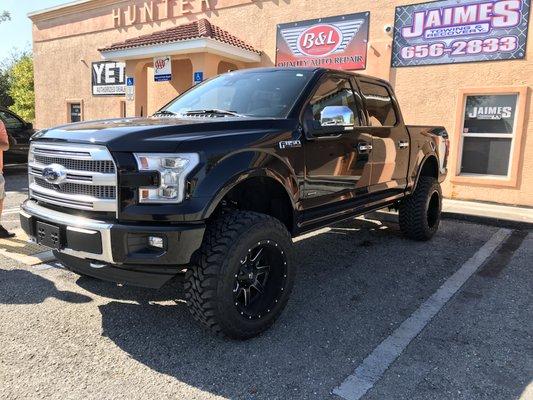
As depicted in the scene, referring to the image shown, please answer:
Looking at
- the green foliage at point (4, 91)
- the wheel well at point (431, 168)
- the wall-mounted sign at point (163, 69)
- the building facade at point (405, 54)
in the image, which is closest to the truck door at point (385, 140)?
the wheel well at point (431, 168)

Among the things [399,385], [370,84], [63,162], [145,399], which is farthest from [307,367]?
[370,84]

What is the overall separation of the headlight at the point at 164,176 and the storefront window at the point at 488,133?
25.8 ft

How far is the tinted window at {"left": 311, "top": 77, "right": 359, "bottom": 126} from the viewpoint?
3.94 metres

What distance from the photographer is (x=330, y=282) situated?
444 centimetres

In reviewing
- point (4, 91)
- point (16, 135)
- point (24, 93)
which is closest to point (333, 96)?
point (16, 135)

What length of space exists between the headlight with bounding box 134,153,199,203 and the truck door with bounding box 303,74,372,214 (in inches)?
48.8

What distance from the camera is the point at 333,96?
4.23m

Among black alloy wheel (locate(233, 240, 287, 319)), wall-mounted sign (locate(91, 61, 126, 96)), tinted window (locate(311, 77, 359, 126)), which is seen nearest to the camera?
black alloy wheel (locate(233, 240, 287, 319))

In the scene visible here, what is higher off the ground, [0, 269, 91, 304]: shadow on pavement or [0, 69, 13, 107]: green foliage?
[0, 69, 13, 107]: green foliage

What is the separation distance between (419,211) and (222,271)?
11.9 feet

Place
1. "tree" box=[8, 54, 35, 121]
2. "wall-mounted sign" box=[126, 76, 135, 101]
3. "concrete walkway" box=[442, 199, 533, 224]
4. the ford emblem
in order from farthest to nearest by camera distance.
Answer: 1. "tree" box=[8, 54, 35, 121]
2. "wall-mounted sign" box=[126, 76, 135, 101]
3. "concrete walkway" box=[442, 199, 533, 224]
4. the ford emblem

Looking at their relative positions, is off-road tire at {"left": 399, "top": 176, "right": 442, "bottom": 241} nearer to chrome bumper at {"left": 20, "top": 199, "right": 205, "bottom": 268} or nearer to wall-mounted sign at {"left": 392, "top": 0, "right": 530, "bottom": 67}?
chrome bumper at {"left": 20, "top": 199, "right": 205, "bottom": 268}

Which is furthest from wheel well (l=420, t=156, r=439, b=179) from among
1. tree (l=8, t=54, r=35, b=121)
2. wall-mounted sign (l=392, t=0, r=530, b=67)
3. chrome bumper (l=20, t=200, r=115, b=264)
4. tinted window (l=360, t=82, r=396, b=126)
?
tree (l=8, t=54, r=35, b=121)

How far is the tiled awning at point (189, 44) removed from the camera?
10930 millimetres
